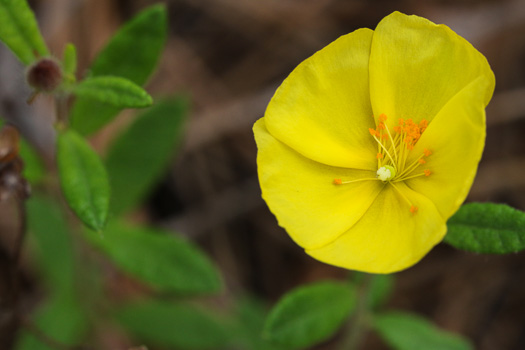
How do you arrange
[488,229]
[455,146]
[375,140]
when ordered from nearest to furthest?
[455,146], [488,229], [375,140]

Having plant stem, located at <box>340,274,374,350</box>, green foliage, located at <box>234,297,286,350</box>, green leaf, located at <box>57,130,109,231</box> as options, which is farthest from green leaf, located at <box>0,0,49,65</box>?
green foliage, located at <box>234,297,286,350</box>

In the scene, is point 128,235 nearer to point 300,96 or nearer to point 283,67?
point 300,96

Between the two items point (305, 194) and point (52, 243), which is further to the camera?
point (52, 243)

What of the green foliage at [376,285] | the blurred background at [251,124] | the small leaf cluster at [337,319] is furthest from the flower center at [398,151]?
the blurred background at [251,124]

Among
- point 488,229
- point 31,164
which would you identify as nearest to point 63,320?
point 31,164

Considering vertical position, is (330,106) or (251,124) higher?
(330,106)

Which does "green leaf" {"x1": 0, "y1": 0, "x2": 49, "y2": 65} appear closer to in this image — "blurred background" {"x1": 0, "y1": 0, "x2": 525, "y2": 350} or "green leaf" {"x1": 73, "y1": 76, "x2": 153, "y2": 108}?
"green leaf" {"x1": 73, "y1": 76, "x2": 153, "y2": 108}

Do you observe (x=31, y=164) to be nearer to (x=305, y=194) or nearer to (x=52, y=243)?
(x=52, y=243)

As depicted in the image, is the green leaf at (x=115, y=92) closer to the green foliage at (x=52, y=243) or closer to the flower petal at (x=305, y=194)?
the flower petal at (x=305, y=194)
